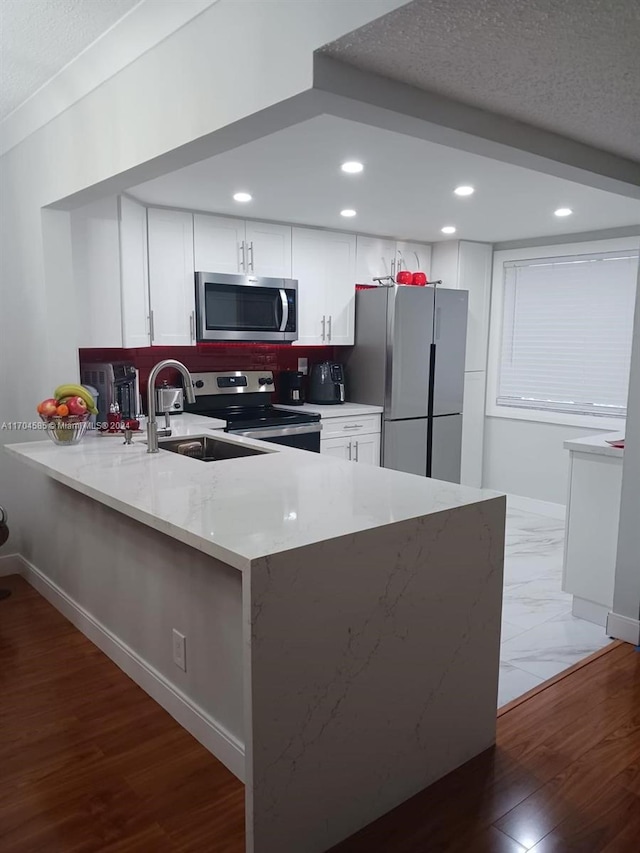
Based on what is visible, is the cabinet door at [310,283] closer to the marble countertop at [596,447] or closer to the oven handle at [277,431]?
the oven handle at [277,431]

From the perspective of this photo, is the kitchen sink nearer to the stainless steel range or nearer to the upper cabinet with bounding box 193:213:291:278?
the stainless steel range

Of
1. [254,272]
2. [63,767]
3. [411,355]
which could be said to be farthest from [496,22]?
[411,355]

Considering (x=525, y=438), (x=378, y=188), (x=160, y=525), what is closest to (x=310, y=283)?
(x=378, y=188)

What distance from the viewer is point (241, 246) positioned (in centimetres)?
441

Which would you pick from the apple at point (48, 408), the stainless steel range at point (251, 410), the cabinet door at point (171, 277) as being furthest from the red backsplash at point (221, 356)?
the apple at point (48, 408)

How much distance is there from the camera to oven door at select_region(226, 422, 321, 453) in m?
4.14

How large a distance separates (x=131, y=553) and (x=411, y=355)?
9.97ft

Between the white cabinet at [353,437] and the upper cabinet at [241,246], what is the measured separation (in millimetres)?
1161

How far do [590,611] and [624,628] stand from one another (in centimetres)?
31

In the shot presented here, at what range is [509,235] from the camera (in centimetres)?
512

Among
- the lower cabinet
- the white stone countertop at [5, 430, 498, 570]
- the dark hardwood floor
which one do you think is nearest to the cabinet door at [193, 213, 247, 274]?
the lower cabinet

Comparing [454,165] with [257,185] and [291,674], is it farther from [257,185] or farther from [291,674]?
[291,674]

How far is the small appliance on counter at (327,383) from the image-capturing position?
501 centimetres

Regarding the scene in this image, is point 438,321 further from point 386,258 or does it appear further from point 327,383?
point 327,383
